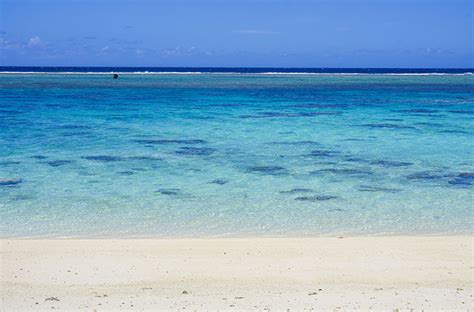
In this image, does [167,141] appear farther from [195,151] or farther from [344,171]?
[344,171]

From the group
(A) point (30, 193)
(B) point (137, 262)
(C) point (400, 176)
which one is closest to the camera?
(B) point (137, 262)

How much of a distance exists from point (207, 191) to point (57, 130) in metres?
11.4

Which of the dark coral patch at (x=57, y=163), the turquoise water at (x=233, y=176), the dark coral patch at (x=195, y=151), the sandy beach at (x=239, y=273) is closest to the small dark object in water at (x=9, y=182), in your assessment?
the turquoise water at (x=233, y=176)

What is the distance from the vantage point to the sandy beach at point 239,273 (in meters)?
6.16

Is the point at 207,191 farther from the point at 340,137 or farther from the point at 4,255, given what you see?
the point at 340,137

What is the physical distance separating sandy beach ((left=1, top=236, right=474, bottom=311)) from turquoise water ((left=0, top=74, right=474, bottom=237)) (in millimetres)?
937

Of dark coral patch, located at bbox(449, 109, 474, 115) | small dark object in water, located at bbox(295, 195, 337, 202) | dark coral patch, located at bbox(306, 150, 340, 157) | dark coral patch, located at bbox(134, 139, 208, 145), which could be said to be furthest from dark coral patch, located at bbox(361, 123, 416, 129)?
small dark object in water, located at bbox(295, 195, 337, 202)

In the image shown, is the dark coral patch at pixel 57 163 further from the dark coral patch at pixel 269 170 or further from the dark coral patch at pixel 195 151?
the dark coral patch at pixel 269 170

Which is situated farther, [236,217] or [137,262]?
[236,217]

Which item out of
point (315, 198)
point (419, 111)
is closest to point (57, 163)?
point (315, 198)

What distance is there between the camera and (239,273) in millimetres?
7188

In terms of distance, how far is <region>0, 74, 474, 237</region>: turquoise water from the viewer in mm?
9906

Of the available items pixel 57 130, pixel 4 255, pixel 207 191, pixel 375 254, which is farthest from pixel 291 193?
pixel 57 130

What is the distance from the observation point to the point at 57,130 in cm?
2180
